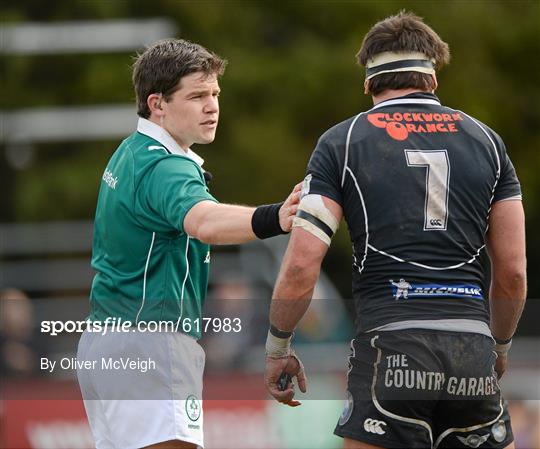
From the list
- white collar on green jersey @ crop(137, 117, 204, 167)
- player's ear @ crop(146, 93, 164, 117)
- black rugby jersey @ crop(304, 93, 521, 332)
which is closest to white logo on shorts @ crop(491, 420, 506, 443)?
black rugby jersey @ crop(304, 93, 521, 332)

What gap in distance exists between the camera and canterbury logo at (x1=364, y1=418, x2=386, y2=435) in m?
5.07

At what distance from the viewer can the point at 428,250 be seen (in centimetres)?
514

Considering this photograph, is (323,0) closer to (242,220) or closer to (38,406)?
(38,406)

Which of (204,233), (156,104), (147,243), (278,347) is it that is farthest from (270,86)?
(204,233)

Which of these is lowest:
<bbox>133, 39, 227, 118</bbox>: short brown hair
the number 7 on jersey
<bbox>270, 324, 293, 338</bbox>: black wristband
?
<bbox>270, 324, 293, 338</bbox>: black wristband

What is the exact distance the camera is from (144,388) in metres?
5.46

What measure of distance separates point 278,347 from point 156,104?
1.24 metres

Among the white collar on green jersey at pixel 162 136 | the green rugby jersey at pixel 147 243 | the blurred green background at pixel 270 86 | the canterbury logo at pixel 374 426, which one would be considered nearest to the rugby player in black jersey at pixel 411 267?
the canterbury logo at pixel 374 426

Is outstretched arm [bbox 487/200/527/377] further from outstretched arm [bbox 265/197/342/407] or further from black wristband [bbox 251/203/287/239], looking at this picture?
black wristband [bbox 251/203/287/239]

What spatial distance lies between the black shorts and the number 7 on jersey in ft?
1.47

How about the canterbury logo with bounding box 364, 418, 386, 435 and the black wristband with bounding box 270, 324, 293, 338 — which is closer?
the canterbury logo with bounding box 364, 418, 386, 435

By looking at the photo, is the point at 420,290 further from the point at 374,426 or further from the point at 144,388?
the point at 144,388

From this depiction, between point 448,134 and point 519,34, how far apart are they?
15644 millimetres

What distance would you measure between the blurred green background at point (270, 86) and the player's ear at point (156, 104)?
514 inches
